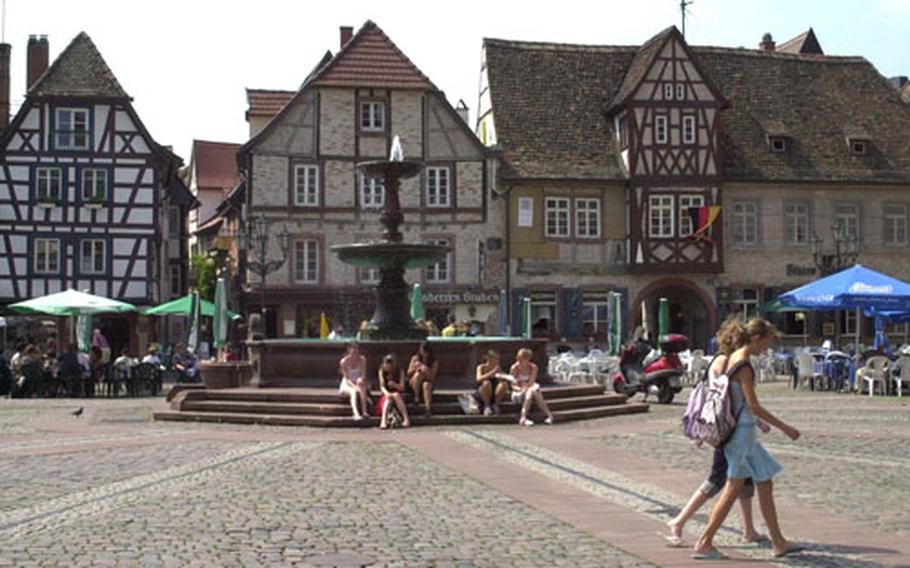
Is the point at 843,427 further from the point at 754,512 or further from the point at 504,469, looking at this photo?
the point at 754,512

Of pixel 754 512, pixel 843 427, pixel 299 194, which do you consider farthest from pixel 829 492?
pixel 299 194

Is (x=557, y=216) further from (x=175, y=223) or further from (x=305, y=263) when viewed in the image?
(x=175, y=223)

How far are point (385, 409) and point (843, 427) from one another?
22.0 ft

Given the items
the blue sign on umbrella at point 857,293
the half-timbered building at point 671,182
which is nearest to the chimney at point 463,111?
the half-timbered building at point 671,182

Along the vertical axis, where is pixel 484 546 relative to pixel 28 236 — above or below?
below

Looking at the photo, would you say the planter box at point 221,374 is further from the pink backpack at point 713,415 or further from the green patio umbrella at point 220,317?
the pink backpack at point 713,415

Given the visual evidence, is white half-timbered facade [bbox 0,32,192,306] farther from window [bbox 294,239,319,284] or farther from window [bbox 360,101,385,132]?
window [bbox 360,101,385,132]

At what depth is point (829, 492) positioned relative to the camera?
1156cm

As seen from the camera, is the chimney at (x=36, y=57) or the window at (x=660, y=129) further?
the chimney at (x=36, y=57)

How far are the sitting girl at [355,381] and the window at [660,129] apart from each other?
2800cm

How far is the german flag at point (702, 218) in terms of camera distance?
44.7 meters

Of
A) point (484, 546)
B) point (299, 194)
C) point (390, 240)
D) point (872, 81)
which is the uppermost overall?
point (872, 81)

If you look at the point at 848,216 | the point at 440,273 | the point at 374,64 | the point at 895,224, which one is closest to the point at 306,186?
the point at 374,64

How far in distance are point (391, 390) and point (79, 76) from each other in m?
30.5
